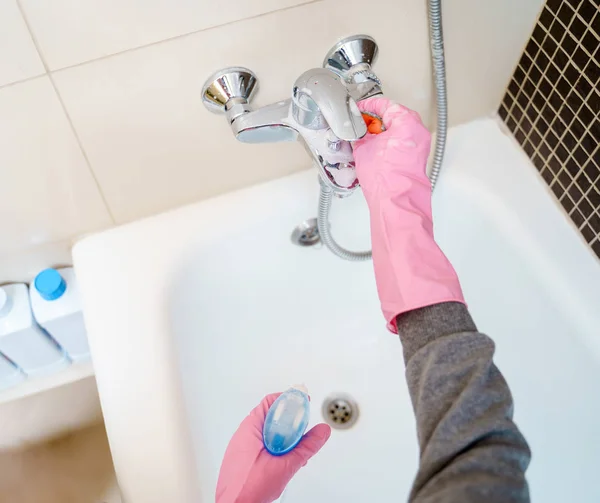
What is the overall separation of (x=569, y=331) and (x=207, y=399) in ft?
1.75

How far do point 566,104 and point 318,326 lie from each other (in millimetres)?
569

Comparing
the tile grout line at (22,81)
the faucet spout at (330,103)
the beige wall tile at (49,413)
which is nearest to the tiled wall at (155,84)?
the tile grout line at (22,81)

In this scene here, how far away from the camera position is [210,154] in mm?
772

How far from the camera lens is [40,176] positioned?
0.71 metres

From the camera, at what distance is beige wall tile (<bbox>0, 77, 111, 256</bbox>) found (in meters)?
0.62

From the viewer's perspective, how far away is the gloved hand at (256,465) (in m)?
0.58

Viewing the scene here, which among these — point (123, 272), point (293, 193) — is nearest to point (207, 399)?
point (123, 272)

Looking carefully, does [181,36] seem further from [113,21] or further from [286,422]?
[286,422]

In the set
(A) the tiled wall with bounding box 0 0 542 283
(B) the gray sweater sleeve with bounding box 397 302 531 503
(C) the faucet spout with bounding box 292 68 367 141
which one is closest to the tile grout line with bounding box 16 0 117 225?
(A) the tiled wall with bounding box 0 0 542 283

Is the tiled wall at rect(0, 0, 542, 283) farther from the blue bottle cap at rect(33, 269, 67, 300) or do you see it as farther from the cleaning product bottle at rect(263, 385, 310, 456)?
the cleaning product bottle at rect(263, 385, 310, 456)

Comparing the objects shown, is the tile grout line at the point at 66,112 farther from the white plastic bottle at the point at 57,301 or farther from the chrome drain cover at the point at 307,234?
the chrome drain cover at the point at 307,234

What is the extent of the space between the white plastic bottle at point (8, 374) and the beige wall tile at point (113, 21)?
0.56 m

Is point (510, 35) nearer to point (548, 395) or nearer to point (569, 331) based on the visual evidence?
point (569, 331)

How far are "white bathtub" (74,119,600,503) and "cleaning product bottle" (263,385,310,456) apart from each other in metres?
0.10
